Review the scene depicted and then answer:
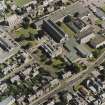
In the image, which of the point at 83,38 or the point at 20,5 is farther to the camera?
the point at 20,5

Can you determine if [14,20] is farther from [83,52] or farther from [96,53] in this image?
[96,53]

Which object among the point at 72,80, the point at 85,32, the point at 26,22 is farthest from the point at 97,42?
the point at 26,22

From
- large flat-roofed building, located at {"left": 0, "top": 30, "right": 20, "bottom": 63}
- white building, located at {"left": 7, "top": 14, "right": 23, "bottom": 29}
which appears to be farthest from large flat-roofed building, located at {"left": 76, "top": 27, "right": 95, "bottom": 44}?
white building, located at {"left": 7, "top": 14, "right": 23, "bottom": 29}

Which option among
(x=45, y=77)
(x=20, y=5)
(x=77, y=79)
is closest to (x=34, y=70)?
(x=45, y=77)

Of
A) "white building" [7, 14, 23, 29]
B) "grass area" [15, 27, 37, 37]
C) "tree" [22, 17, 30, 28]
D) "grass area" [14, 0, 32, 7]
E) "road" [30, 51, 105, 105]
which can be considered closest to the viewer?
"road" [30, 51, 105, 105]

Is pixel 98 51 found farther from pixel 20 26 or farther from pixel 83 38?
pixel 20 26

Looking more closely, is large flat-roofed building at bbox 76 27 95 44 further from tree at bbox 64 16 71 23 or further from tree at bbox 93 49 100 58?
tree at bbox 64 16 71 23
